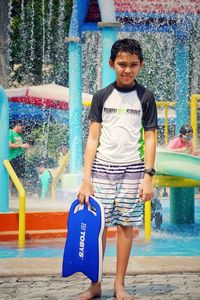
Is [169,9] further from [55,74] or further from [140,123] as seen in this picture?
[55,74]

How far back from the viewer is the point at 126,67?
4875mm

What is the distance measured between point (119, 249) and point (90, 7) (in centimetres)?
813

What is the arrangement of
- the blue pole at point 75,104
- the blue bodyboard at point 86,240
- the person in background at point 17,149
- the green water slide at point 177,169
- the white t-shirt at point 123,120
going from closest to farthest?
the blue bodyboard at point 86,240 → the white t-shirt at point 123,120 → the green water slide at point 177,169 → the blue pole at point 75,104 → the person in background at point 17,149

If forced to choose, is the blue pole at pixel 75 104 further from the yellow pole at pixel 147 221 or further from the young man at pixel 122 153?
the young man at pixel 122 153

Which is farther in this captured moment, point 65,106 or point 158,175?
point 65,106

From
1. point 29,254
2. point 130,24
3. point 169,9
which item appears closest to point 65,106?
point 130,24

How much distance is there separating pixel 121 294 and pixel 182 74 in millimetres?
8610


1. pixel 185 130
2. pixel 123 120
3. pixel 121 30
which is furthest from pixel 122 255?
pixel 121 30

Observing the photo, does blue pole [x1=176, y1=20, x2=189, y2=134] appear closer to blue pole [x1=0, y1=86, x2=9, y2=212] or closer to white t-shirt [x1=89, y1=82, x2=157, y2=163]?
blue pole [x1=0, y1=86, x2=9, y2=212]

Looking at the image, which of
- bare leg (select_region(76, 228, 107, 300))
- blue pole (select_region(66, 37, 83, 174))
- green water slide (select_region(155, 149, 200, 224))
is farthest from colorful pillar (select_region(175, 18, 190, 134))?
bare leg (select_region(76, 228, 107, 300))

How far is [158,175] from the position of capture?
30.3 ft

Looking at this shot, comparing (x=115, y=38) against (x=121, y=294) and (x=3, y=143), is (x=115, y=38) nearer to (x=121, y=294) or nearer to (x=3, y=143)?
(x=3, y=143)

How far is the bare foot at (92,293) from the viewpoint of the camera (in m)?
4.74

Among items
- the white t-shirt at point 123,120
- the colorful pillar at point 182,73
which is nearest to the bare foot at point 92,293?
the white t-shirt at point 123,120
